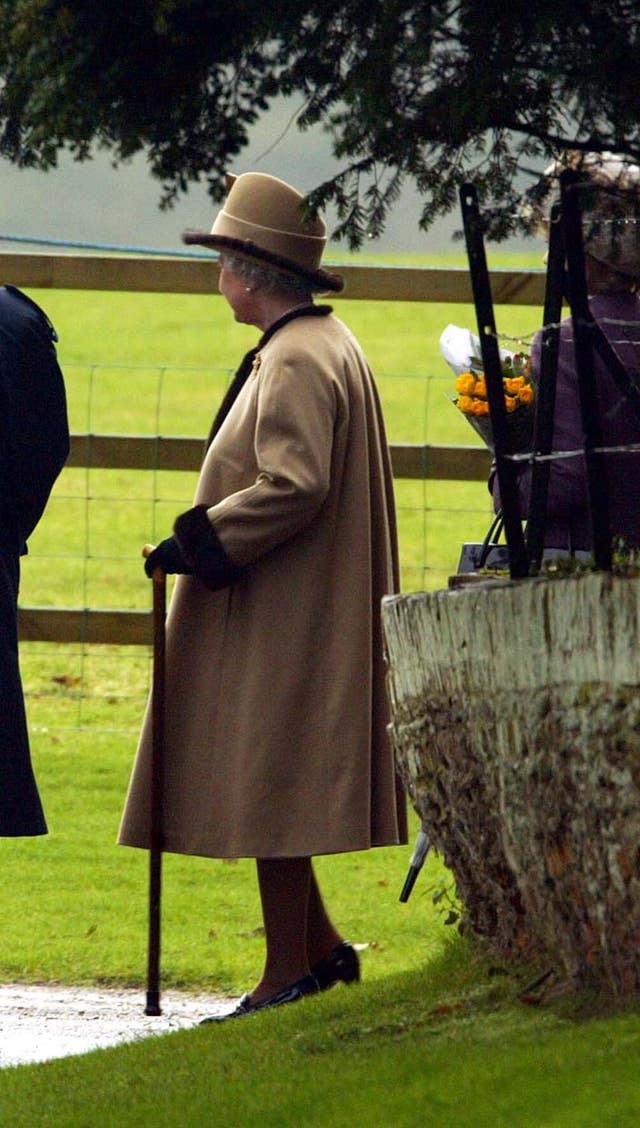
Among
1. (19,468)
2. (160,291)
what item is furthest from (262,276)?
(160,291)

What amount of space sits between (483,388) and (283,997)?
150cm

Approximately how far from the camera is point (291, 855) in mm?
4801

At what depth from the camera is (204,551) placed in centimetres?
479

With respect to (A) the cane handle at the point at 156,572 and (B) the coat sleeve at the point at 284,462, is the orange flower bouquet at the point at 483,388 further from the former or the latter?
(A) the cane handle at the point at 156,572

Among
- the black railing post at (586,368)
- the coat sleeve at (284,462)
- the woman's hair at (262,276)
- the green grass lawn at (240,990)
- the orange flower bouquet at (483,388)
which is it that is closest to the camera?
the green grass lawn at (240,990)

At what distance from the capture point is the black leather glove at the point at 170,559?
4855 mm

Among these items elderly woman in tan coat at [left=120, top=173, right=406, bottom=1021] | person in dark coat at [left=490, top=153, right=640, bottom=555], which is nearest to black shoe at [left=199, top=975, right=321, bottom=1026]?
elderly woman in tan coat at [left=120, top=173, right=406, bottom=1021]

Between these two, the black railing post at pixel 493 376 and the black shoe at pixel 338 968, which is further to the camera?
the black shoe at pixel 338 968

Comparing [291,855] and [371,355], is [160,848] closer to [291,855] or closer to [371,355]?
[291,855]

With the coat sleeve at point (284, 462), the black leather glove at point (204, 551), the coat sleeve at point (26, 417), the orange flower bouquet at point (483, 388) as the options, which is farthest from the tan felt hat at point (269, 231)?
the black leather glove at point (204, 551)

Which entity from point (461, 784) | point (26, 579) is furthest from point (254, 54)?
point (26, 579)

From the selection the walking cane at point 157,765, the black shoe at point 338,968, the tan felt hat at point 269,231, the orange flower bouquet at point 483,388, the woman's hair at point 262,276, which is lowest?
the black shoe at point 338,968

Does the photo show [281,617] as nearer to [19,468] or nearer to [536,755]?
[19,468]

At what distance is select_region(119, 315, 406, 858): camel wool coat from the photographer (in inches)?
188
